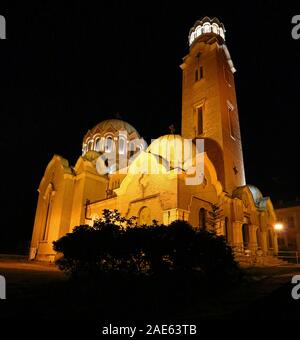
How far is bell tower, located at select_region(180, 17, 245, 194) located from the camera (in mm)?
21625

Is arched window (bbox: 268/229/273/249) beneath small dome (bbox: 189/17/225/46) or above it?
beneath

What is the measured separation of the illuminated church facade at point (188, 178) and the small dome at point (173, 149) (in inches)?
2.8

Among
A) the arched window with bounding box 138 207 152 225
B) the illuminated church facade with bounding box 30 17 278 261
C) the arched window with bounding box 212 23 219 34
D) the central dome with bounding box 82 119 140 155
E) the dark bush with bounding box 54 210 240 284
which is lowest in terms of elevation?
the dark bush with bounding box 54 210 240 284

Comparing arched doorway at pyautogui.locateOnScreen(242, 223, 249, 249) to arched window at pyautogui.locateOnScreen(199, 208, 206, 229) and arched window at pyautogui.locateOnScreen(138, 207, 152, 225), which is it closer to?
arched window at pyautogui.locateOnScreen(199, 208, 206, 229)

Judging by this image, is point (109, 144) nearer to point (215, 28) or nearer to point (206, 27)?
point (206, 27)

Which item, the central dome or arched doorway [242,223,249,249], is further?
the central dome

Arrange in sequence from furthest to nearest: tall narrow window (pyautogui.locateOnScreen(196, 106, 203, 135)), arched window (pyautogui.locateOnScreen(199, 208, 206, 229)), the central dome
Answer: the central dome < tall narrow window (pyautogui.locateOnScreen(196, 106, 203, 135)) < arched window (pyautogui.locateOnScreen(199, 208, 206, 229))

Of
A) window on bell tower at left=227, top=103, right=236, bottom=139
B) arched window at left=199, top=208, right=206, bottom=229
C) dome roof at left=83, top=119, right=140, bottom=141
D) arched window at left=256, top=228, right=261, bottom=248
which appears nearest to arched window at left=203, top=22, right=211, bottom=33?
window on bell tower at left=227, top=103, right=236, bottom=139

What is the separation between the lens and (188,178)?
16.9 m

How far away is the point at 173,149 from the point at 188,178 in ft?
9.39

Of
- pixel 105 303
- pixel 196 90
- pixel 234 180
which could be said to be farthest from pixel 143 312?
pixel 196 90

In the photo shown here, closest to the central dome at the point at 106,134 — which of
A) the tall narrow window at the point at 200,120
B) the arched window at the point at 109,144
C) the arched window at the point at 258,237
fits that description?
the arched window at the point at 109,144

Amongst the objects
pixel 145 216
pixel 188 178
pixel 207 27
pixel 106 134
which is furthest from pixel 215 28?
pixel 145 216

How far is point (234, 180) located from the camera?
21594mm
